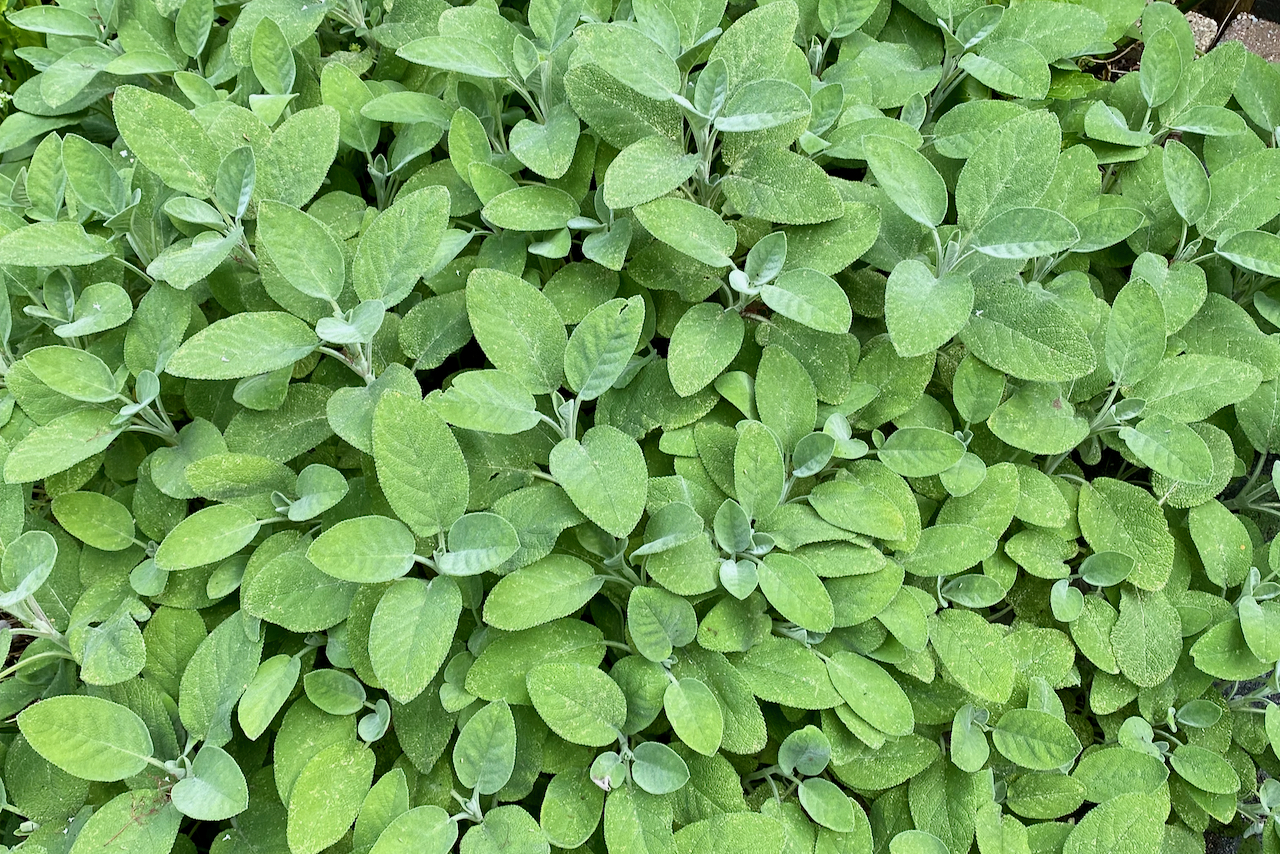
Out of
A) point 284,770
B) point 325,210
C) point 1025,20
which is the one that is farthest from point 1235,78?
point 284,770

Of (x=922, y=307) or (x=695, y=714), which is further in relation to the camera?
(x=922, y=307)

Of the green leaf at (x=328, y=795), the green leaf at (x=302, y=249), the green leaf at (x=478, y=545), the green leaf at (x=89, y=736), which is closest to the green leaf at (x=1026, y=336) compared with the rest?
the green leaf at (x=478, y=545)

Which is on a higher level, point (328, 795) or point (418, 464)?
point (418, 464)

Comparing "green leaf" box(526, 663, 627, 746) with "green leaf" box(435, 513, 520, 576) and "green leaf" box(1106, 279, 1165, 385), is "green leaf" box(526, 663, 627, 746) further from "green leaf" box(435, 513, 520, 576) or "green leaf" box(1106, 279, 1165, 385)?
"green leaf" box(1106, 279, 1165, 385)

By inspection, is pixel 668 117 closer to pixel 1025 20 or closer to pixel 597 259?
pixel 597 259

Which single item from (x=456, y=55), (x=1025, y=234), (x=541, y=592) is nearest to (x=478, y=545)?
(x=541, y=592)

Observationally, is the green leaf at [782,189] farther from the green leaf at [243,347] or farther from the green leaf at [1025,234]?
the green leaf at [243,347]

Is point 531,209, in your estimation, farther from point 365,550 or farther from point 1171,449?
point 1171,449
